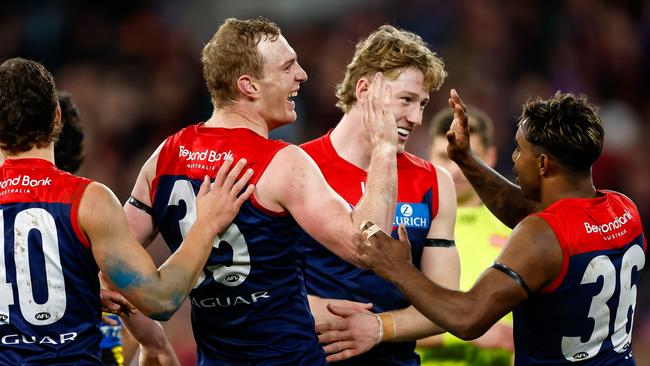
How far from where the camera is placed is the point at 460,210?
7.34 metres

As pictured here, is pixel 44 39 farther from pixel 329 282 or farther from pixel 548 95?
pixel 329 282

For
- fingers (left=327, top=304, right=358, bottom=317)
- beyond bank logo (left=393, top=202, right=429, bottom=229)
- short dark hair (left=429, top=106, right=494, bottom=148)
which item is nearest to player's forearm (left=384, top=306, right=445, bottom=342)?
fingers (left=327, top=304, right=358, bottom=317)

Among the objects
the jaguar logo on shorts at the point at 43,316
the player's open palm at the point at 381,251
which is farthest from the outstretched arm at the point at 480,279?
the jaguar logo on shorts at the point at 43,316

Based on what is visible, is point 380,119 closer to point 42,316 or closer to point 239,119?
point 239,119

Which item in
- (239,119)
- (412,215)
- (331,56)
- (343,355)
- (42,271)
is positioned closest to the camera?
(42,271)

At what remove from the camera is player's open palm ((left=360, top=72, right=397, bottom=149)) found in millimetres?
4672

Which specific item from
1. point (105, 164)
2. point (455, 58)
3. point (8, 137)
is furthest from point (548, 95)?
point (8, 137)

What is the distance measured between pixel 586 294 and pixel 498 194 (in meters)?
1.04

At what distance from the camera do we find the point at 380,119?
4734mm

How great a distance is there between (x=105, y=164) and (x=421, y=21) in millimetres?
3891

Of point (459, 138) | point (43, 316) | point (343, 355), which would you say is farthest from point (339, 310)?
point (43, 316)

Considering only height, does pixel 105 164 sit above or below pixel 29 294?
below

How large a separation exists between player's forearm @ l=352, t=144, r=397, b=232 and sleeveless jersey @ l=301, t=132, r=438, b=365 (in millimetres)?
726

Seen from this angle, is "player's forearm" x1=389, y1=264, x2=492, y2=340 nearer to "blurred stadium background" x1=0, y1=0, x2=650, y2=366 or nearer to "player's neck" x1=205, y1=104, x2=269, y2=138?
"player's neck" x1=205, y1=104, x2=269, y2=138
